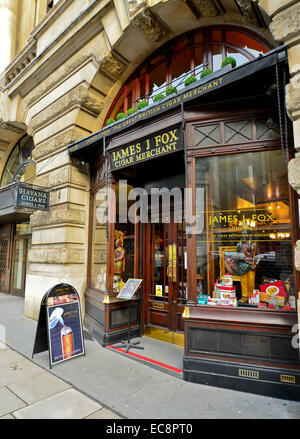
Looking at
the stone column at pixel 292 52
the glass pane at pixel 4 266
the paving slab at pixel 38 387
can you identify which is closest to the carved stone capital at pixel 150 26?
the stone column at pixel 292 52

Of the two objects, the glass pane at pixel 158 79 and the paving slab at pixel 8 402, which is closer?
the paving slab at pixel 8 402

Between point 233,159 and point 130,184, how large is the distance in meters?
3.35

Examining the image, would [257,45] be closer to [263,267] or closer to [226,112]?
[226,112]

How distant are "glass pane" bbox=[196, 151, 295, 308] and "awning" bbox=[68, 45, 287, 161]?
1.15 metres

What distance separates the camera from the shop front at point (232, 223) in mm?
4004

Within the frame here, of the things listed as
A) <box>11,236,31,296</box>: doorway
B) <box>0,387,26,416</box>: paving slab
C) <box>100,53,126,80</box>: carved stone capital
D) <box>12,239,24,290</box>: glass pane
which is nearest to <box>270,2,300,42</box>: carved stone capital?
<box>100,53,126,80</box>: carved stone capital

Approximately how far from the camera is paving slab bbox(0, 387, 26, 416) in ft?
11.3

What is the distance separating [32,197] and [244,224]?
20.1 ft

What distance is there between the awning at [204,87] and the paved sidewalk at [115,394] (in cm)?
469

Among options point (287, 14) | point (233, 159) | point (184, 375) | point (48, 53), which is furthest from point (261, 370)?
point (48, 53)

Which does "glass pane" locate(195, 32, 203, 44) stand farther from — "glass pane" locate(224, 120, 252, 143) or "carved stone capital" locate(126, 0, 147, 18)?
"glass pane" locate(224, 120, 252, 143)

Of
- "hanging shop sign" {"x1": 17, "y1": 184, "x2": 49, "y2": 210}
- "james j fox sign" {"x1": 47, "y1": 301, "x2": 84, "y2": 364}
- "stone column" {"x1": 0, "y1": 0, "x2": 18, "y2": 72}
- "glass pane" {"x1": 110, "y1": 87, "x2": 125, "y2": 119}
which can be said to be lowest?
"james j fox sign" {"x1": 47, "y1": 301, "x2": 84, "y2": 364}

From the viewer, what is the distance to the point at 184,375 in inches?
171

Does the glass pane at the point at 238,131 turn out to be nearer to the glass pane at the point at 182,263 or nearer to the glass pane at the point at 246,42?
the glass pane at the point at 246,42
